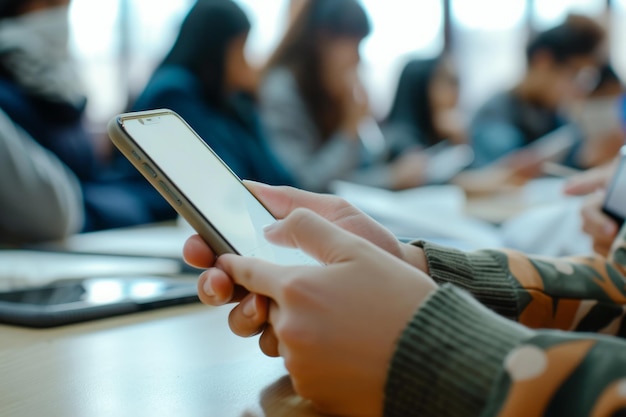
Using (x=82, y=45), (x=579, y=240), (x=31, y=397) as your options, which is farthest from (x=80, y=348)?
(x=82, y=45)

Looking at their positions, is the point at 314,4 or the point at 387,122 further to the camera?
the point at 387,122

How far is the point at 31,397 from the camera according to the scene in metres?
0.39

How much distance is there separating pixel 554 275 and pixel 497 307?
2.8 inches

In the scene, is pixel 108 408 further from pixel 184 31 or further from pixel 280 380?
pixel 184 31

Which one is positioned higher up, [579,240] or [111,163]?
[579,240]

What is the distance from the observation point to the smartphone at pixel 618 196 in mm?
746

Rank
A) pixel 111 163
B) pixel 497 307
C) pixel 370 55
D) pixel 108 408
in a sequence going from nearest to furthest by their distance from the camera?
pixel 108 408, pixel 497 307, pixel 111 163, pixel 370 55

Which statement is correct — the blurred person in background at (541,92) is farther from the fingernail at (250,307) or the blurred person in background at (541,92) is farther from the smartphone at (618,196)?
the fingernail at (250,307)

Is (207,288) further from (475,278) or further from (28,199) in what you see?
(28,199)

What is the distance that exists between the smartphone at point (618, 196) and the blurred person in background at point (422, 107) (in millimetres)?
2776

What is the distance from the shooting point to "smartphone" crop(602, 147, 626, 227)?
29.4 inches

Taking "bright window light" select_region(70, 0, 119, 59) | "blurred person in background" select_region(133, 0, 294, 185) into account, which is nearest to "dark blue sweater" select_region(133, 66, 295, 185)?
"blurred person in background" select_region(133, 0, 294, 185)

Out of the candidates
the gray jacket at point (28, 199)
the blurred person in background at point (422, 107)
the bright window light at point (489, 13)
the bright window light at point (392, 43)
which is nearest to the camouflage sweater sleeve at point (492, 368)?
the gray jacket at point (28, 199)

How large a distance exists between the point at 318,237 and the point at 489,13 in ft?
16.4
